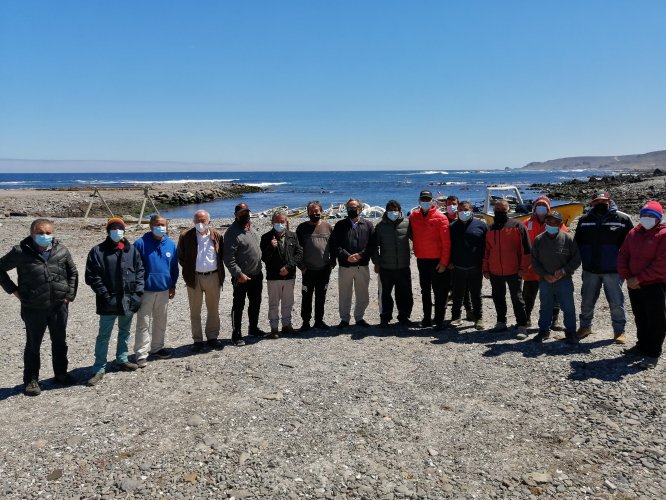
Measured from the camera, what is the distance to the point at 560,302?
6.71m

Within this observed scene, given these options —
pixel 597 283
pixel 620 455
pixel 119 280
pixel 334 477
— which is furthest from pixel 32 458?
pixel 597 283

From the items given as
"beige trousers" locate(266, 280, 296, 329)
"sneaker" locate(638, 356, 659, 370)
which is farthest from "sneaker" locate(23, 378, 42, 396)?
"sneaker" locate(638, 356, 659, 370)

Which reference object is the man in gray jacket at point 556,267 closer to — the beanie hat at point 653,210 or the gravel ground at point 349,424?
the gravel ground at point 349,424

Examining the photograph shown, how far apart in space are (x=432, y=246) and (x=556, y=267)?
5.81 feet

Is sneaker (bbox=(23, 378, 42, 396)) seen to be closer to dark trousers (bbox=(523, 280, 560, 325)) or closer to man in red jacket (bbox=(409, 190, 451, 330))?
man in red jacket (bbox=(409, 190, 451, 330))

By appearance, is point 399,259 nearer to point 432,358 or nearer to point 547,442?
point 432,358

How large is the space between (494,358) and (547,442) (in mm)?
1931

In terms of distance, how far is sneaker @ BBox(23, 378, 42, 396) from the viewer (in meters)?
5.45

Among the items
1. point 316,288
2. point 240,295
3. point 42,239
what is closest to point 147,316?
point 240,295

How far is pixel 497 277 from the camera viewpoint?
23.2 ft

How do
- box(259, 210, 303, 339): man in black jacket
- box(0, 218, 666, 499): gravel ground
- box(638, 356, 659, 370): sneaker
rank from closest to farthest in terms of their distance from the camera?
box(0, 218, 666, 499): gravel ground, box(638, 356, 659, 370): sneaker, box(259, 210, 303, 339): man in black jacket

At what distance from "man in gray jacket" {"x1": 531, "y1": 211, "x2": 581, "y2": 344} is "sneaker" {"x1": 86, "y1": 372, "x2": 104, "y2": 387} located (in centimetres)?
577

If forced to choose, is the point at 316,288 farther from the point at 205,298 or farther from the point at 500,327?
the point at 500,327

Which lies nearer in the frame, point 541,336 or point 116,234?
point 116,234
